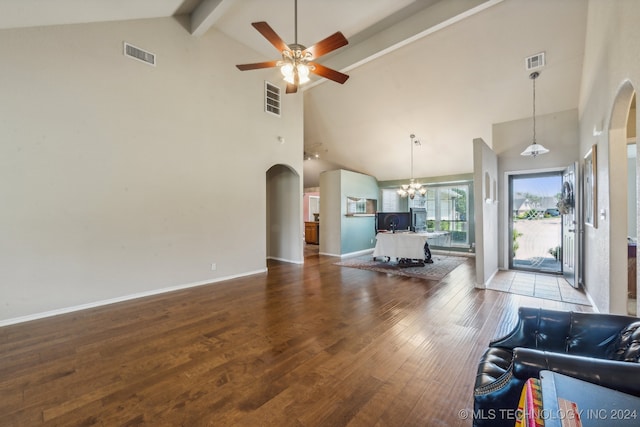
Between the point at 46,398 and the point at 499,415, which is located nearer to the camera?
the point at 499,415

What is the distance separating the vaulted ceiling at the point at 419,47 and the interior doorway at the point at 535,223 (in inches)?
55.2

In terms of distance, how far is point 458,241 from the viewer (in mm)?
8391

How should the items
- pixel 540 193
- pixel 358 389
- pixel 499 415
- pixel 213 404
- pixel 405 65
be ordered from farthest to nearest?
pixel 540 193, pixel 405 65, pixel 358 389, pixel 213 404, pixel 499 415

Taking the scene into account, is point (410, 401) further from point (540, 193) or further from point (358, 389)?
point (540, 193)

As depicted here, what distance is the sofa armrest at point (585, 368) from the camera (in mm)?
858

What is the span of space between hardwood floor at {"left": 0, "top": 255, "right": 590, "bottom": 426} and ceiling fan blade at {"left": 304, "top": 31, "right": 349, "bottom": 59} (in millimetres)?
3030

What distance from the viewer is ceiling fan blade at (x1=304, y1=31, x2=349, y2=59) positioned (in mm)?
2672

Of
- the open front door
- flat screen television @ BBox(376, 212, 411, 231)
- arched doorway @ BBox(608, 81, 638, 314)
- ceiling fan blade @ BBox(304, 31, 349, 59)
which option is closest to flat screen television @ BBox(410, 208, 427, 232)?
flat screen television @ BBox(376, 212, 411, 231)

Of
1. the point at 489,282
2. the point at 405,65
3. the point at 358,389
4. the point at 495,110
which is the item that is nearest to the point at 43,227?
the point at 358,389

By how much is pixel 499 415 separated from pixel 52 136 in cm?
495

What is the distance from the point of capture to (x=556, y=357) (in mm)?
996

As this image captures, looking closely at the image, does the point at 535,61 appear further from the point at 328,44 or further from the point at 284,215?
the point at 284,215

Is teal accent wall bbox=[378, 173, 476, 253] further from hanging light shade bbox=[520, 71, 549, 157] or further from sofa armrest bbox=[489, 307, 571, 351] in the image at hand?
sofa armrest bbox=[489, 307, 571, 351]

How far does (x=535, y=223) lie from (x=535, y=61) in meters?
3.23
